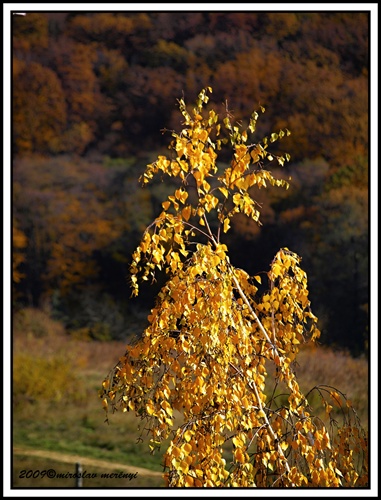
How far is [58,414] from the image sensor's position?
6.55 m

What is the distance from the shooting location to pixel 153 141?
673 cm

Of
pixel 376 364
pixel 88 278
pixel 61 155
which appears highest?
pixel 61 155

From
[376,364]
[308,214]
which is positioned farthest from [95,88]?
[376,364]

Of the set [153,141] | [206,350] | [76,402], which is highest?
[153,141]

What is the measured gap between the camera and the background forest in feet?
20.5

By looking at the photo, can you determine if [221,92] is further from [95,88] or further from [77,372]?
[77,372]

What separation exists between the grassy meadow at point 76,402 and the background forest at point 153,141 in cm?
17

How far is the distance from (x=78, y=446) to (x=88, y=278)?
4.77 feet

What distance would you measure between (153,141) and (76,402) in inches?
94.9

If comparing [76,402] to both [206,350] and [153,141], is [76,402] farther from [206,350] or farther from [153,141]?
[206,350]

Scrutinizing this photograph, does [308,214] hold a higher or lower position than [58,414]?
higher

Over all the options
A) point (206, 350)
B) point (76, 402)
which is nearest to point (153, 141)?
point (76, 402)

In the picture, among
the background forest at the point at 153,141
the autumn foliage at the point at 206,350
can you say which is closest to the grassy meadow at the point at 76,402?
the background forest at the point at 153,141

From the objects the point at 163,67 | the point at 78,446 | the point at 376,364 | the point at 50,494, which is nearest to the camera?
the point at 50,494
